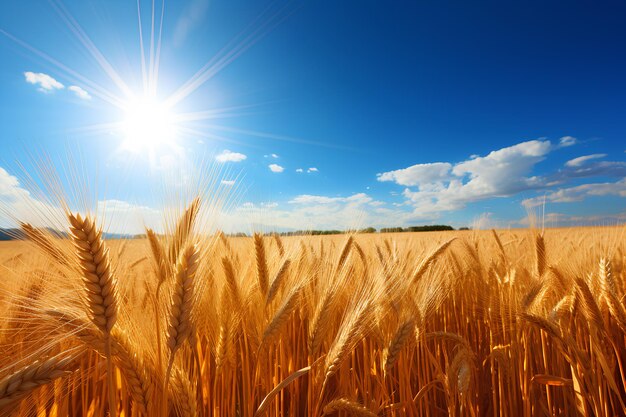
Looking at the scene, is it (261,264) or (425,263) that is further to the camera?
(425,263)

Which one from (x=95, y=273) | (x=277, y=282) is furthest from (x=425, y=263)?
(x=95, y=273)

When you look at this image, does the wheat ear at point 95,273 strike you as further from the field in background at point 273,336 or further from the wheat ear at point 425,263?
the wheat ear at point 425,263

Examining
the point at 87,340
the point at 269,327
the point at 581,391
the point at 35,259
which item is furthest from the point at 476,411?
the point at 35,259

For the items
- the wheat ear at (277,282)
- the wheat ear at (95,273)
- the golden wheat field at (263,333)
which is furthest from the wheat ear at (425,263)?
the wheat ear at (95,273)

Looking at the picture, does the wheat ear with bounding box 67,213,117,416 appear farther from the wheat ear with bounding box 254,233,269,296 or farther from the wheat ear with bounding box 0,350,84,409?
the wheat ear with bounding box 254,233,269,296

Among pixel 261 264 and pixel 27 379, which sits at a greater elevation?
pixel 261 264

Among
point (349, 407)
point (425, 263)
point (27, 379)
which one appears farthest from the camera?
point (425, 263)

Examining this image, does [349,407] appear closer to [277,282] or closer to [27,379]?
[277,282]

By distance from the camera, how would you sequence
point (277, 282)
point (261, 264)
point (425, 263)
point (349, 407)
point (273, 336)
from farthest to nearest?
point (425, 263) < point (261, 264) < point (277, 282) < point (273, 336) < point (349, 407)

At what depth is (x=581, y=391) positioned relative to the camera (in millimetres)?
1543

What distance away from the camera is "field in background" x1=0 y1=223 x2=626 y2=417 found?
1.06 meters

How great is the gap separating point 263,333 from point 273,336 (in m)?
0.05

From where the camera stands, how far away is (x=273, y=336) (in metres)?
1.44

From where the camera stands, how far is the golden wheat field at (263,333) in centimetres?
103
